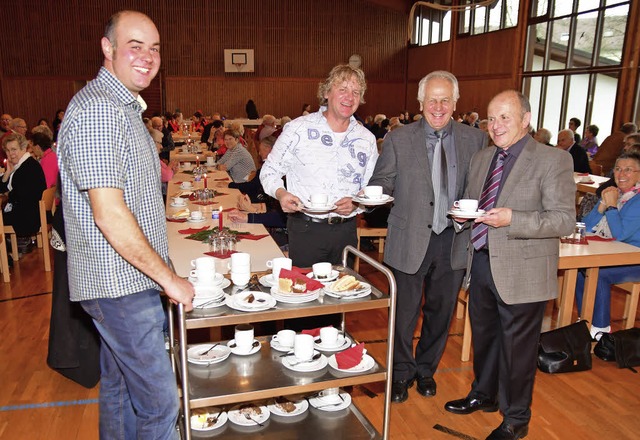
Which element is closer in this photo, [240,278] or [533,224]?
[240,278]

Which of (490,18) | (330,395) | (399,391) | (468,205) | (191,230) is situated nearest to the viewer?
(468,205)

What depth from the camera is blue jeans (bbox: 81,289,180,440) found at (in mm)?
1972

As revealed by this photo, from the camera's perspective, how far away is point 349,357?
2.36m

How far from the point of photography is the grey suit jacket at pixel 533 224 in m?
2.59

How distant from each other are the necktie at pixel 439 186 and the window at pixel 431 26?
16639 millimetres

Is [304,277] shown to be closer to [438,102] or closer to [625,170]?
→ [438,102]

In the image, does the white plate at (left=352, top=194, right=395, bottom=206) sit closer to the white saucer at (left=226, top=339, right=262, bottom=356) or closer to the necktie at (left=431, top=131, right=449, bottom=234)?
the necktie at (left=431, top=131, right=449, bottom=234)

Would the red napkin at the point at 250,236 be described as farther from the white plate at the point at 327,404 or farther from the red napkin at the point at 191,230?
the white plate at the point at 327,404

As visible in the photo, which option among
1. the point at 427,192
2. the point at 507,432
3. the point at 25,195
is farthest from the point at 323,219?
the point at 25,195

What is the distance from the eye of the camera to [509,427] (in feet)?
9.60

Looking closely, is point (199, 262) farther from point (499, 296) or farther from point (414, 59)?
point (414, 59)

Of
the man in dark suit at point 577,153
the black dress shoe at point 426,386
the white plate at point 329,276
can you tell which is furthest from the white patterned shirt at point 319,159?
the man in dark suit at point 577,153

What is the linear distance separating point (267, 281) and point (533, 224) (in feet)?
4.26

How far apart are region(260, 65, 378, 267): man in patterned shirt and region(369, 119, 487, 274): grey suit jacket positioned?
0.18 meters
